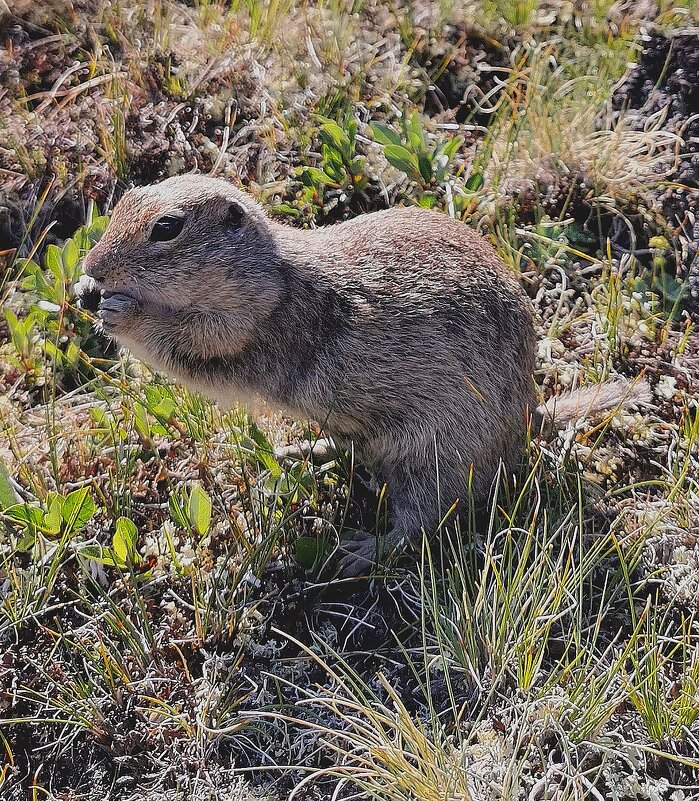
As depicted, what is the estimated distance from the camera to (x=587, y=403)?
368 cm

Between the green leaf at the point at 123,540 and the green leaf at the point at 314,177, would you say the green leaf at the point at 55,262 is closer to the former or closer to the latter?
the green leaf at the point at 314,177

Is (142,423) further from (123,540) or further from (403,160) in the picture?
(403,160)

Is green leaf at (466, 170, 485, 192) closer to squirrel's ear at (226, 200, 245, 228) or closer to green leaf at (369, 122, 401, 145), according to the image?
green leaf at (369, 122, 401, 145)

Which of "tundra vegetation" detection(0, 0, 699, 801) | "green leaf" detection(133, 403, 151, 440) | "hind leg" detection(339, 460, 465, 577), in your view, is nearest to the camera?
"tundra vegetation" detection(0, 0, 699, 801)

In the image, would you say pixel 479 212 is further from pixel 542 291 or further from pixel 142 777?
pixel 142 777

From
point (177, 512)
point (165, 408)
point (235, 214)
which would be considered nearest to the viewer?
point (177, 512)

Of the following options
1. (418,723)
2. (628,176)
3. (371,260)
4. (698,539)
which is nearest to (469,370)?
(371,260)

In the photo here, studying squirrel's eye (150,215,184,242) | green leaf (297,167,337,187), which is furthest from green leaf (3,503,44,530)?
green leaf (297,167,337,187)

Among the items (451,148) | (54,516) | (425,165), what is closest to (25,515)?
(54,516)

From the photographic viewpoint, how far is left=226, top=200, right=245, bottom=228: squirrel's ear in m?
3.35

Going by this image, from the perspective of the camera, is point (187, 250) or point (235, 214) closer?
point (187, 250)

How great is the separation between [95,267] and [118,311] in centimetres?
19

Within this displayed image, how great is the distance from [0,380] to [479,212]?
2.42 meters

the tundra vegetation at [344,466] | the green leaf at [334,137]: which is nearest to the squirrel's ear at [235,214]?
the tundra vegetation at [344,466]
